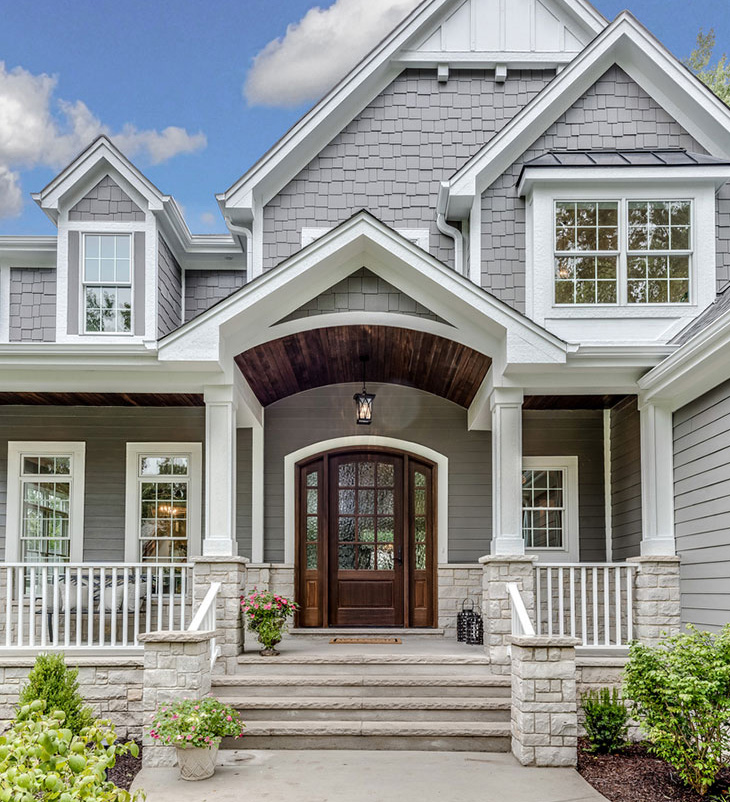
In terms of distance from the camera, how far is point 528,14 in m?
10.8

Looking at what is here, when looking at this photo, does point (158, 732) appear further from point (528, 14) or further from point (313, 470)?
point (528, 14)

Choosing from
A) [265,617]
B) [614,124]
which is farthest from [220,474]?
[614,124]

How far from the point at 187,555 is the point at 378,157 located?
5146mm

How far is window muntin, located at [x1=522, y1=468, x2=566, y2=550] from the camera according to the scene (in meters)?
10.7

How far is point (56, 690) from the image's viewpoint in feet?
22.3

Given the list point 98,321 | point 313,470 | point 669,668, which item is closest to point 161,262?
point 98,321

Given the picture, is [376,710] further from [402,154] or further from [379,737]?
[402,154]

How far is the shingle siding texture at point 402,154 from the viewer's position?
10.4 metres

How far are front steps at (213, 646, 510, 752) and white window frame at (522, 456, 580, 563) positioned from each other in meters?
2.86

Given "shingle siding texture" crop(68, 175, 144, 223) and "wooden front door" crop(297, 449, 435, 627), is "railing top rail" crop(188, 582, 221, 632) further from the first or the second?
"shingle siding texture" crop(68, 175, 144, 223)

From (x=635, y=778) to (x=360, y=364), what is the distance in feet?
17.0

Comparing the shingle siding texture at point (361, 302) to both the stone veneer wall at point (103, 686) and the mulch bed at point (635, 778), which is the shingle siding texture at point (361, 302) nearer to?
the stone veneer wall at point (103, 686)

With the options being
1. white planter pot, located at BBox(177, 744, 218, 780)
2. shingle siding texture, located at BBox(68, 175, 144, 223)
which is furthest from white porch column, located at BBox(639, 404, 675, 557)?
shingle siding texture, located at BBox(68, 175, 144, 223)

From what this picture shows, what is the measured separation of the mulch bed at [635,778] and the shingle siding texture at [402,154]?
18.1ft
